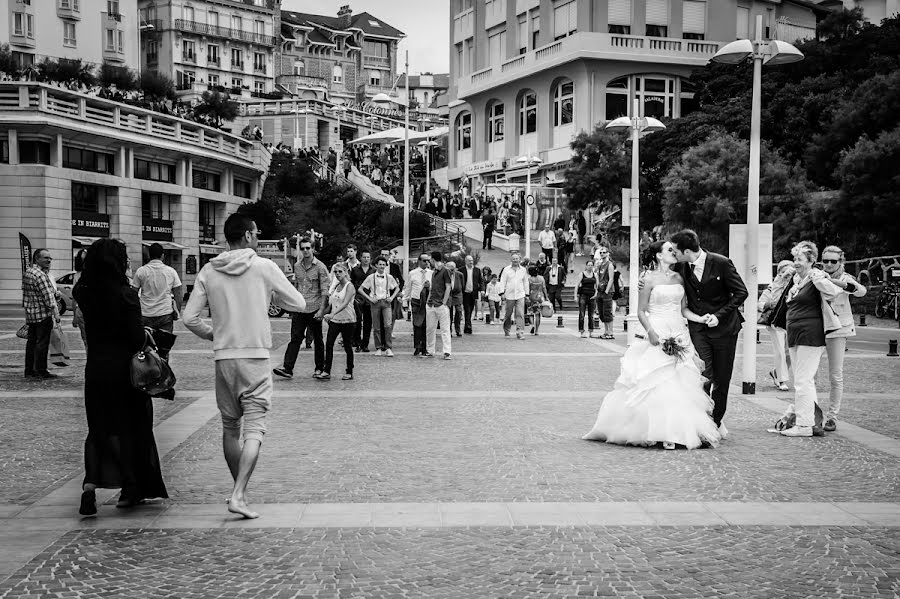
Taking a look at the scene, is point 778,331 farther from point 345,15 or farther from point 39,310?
point 345,15

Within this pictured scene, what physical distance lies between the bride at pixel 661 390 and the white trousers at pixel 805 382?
104cm

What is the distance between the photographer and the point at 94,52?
7338 cm

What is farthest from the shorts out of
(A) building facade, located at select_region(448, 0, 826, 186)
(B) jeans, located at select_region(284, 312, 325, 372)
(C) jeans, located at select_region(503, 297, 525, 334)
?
(A) building facade, located at select_region(448, 0, 826, 186)

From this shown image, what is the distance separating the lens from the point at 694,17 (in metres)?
61.2

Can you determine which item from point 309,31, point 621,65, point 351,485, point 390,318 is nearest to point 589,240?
point 621,65

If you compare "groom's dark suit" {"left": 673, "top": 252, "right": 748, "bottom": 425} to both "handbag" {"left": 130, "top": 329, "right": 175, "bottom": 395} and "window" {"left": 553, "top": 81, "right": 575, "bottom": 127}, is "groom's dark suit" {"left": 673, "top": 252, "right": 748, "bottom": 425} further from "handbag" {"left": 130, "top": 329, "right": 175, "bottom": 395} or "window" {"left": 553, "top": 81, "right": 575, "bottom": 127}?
"window" {"left": 553, "top": 81, "right": 575, "bottom": 127}

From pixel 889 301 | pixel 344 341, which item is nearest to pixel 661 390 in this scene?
pixel 344 341

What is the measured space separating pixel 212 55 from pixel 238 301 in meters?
101

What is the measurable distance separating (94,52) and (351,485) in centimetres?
7277

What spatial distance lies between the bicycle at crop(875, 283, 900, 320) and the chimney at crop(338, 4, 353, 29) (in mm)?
104565

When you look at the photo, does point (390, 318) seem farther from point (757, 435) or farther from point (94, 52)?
point (94, 52)

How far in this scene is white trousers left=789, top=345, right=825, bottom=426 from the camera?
9.46 metres

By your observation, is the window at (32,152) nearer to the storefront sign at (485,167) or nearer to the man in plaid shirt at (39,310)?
the storefront sign at (485,167)

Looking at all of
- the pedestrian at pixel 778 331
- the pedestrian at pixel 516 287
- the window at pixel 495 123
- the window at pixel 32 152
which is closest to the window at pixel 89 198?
the window at pixel 32 152
